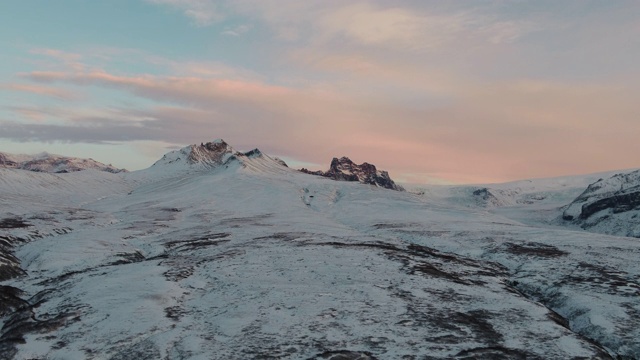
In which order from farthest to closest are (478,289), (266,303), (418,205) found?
(418,205), (478,289), (266,303)

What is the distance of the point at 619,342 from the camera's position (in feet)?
83.4

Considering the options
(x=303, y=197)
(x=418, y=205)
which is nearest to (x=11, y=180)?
(x=303, y=197)

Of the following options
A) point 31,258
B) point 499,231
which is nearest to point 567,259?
point 499,231

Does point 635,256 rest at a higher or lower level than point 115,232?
higher

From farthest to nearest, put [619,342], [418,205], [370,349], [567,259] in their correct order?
[418,205]
[567,259]
[619,342]
[370,349]

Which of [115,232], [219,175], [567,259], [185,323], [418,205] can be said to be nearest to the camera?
[185,323]

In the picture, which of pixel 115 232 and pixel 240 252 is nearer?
pixel 240 252

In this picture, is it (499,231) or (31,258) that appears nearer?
(31,258)

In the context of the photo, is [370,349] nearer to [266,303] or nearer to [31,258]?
[266,303]

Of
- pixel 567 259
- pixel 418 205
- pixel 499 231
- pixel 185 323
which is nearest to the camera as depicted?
pixel 185 323

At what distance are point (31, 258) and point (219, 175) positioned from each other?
148 meters

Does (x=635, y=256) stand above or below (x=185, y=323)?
above

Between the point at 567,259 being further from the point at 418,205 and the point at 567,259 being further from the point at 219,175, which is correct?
the point at 219,175

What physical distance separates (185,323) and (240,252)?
76.8 feet
